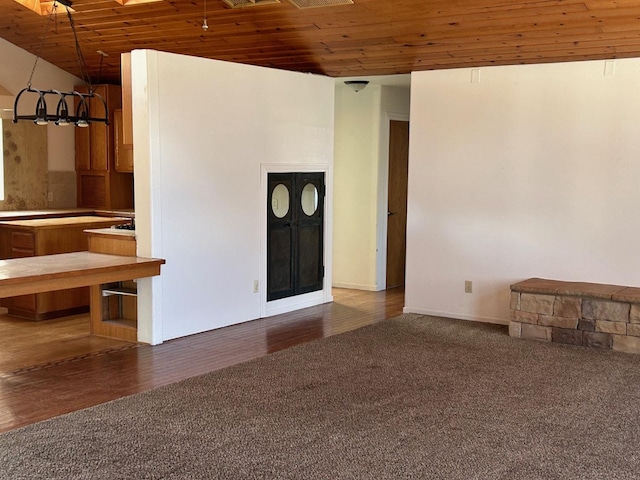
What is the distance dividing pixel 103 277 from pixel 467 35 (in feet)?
11.6

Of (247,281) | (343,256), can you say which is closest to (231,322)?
(247,281)

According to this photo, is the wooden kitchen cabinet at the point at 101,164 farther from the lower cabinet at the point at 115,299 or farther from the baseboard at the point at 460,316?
the baseboard at the point at 460,316

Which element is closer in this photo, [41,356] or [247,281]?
[41,356]

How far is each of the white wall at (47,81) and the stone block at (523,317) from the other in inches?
226

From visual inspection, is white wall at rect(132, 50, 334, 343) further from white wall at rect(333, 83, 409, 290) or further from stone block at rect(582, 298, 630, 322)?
stone block at rect(582, 298, 630, 322)

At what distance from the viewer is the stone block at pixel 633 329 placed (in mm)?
5695

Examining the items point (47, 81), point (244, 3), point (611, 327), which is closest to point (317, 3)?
point (244, 3)

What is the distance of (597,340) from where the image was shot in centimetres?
586

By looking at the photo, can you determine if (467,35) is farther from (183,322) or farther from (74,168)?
(74,168)

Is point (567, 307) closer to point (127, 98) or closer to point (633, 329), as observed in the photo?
point (633, 329)

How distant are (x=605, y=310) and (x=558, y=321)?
39cm

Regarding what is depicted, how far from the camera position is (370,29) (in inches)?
245

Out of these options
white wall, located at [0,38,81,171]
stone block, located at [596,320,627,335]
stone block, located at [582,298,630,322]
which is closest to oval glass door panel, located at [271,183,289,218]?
stone block, located at [582,298,630,322]

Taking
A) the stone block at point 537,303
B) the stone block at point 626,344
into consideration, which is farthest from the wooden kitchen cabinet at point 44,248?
the stone block at point 626,344
